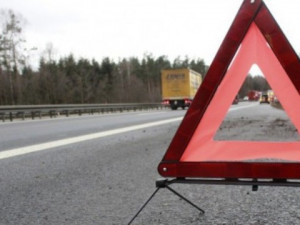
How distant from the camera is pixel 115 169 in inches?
180

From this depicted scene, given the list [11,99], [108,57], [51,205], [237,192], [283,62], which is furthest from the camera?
[108,57]

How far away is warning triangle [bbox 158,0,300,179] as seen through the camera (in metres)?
2.09

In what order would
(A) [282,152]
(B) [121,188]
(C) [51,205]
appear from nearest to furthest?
1. (A) [282,152]
2. (C) [51,205]
3. (B) [121,188]

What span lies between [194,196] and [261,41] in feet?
4.81

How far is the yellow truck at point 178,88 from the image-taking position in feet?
124

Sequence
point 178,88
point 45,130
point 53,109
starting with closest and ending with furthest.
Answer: point 45,130 < point 53,109 < point 178,88

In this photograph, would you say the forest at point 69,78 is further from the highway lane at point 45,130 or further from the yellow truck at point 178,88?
the highway lane at point 45,130

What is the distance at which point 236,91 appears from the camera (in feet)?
8.04

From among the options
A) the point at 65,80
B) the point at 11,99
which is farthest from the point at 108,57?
the point at 11,99

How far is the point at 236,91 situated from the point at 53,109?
22963mm

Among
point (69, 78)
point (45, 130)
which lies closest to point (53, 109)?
point (45, 130)

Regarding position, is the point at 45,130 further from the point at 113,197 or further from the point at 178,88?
the point at 178,88

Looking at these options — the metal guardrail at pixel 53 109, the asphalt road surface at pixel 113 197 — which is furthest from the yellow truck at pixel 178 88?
the asphalt road surface at pixel 113 197

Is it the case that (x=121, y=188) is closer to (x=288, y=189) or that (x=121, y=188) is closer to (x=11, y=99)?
(x=288, y=189)
